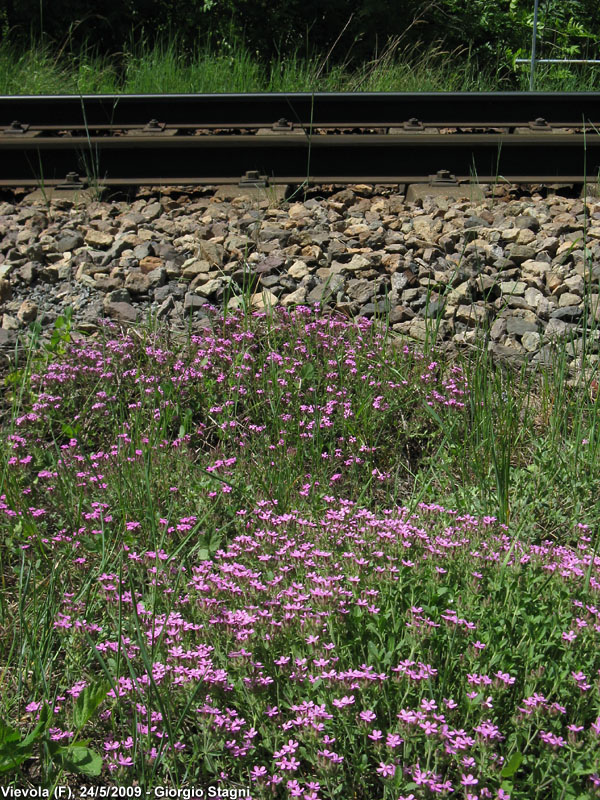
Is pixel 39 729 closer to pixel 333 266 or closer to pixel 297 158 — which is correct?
pixel 333 266

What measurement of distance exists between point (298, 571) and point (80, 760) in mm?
785

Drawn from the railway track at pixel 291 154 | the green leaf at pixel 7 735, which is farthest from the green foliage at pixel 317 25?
the green leaf at pixel 7 735

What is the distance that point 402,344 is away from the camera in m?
4.07

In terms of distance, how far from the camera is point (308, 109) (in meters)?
7.64

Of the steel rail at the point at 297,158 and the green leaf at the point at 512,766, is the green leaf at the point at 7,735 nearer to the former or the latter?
the green leaf at the point at 512,766

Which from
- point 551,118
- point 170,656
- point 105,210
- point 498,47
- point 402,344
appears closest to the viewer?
point 170,656

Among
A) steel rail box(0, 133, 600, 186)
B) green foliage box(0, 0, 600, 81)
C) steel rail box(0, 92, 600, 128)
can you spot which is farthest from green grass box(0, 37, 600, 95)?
steel rail box(0, 133, 600, 186)

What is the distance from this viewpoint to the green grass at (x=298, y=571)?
2.11m

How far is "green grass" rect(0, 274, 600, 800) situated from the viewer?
6.93ft

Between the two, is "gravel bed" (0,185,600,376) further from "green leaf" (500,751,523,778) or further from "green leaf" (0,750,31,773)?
"green leaf" (0,750,31,773)

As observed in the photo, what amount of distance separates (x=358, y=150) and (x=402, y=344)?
3.00 meters

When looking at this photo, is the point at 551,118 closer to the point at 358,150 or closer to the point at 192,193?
the point at 358,150

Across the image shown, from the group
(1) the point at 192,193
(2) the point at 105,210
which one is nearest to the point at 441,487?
(2) the point at 105,210

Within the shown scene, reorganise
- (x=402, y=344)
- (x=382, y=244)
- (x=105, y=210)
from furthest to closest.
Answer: (x=105, y=210), (x=382, y=244), (x=402, y=344)
